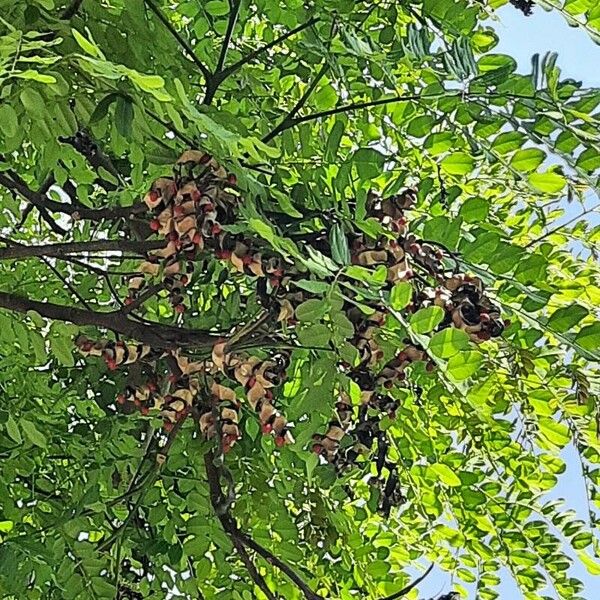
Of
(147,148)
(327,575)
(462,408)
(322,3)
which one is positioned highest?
(322,3)

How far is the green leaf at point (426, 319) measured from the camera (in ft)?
1.32

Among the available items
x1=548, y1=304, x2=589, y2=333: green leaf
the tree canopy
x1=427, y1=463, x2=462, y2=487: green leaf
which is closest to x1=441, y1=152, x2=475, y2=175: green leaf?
the tree canopy

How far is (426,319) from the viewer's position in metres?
0.40

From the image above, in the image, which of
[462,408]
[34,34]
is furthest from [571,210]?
[34,34]

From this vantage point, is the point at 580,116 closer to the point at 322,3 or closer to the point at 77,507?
the point at 322,3

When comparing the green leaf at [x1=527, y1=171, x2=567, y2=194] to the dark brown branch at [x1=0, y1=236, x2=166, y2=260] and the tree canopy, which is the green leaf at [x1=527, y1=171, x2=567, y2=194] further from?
the dark brown branch at [x1=0, y1=236, x2=166, y2=260]

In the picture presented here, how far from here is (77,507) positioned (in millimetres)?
651

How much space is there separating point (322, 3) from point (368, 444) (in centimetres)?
25

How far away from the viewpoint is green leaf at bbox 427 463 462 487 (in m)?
0.65

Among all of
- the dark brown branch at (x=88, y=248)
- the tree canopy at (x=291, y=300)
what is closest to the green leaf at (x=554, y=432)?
the tree canopy at (x=291, y=300)

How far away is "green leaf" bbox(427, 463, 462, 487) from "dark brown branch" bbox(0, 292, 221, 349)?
20 cm

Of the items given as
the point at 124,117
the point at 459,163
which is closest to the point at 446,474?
the point at 459,163

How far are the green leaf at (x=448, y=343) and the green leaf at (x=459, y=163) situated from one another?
0.16 metres

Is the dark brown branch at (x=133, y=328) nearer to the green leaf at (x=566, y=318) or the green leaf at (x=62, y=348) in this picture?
the green leaf at (x=62, y=348)
